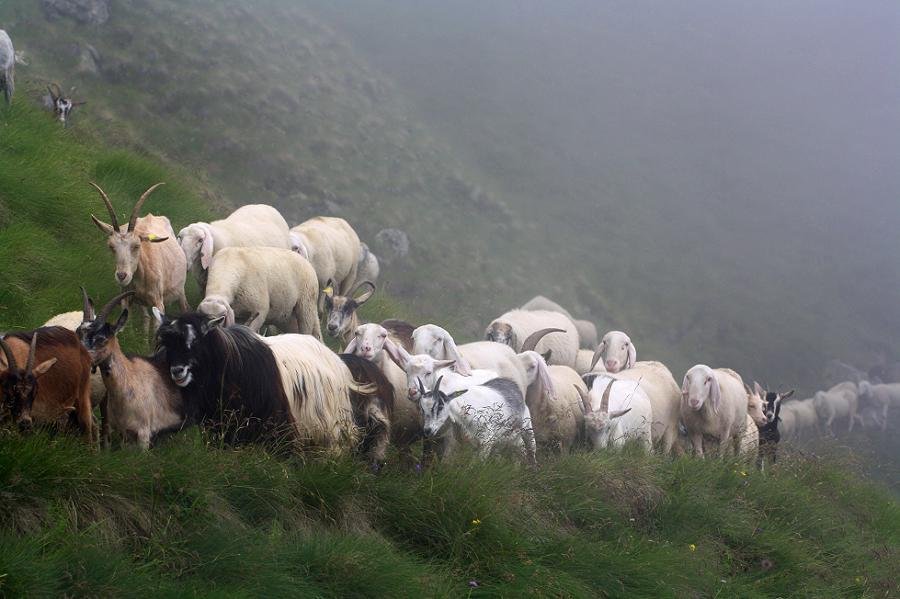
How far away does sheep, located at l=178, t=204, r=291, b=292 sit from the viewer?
1105 centimetres

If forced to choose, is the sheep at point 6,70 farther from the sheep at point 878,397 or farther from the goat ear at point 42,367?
the sheep at point 878,397

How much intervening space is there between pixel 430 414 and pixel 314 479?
163 cm

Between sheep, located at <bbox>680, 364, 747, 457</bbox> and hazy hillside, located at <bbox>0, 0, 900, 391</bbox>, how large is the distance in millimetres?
11493

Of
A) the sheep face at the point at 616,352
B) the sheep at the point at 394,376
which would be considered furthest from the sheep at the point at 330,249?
the sheep face at the point at 616,352

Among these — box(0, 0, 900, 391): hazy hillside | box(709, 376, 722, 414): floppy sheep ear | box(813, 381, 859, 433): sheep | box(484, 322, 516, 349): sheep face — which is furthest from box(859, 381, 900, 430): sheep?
box(709, 376, 722, 414): floppy sheep ear

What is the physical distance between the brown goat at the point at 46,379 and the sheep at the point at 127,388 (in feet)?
0.62

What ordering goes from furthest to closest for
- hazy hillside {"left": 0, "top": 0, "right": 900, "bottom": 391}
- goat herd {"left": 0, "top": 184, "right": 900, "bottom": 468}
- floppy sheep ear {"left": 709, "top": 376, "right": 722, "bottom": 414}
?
hazy hillside {"left": 0, "top": 0, "right": 900, "bottom": 391} < floppy sheep ear {"left": 709, "top": 376, "right": 722, "bottom": 414} < goat herd {"left": 0, "top": 184, "right": 900, "bottom": 468}

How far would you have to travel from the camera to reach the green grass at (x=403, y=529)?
5.32m

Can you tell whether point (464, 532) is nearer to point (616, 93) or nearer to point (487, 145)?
point (487, 145)

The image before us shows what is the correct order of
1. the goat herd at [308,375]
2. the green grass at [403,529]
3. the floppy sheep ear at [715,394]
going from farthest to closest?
the floppy sheep ear at [715,394] → the goat herd at [308,375] → the green grass at [403,529]

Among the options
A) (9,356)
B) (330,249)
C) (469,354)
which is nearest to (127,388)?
(9,356)

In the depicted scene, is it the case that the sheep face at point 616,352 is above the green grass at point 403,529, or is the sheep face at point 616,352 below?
above

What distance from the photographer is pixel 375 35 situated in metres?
52.0

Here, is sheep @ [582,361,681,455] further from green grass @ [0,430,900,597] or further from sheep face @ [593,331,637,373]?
green grass @ [0,430,900,597]
